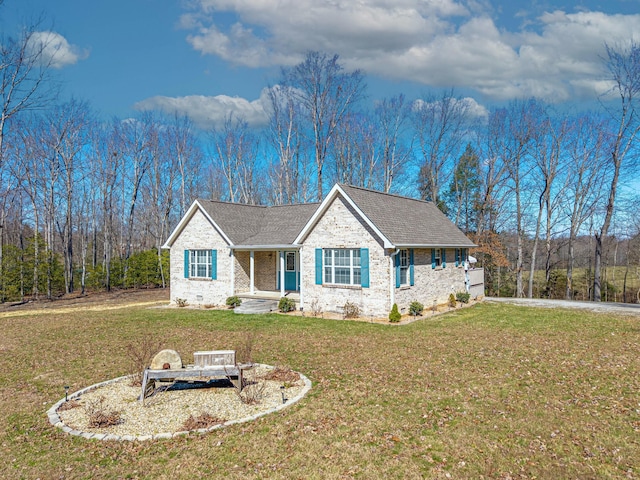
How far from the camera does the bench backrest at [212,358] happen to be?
7766 millimetres

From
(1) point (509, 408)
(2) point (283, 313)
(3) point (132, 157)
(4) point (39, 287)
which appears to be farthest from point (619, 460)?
(3) point (132, 157)

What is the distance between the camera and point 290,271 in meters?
22.1

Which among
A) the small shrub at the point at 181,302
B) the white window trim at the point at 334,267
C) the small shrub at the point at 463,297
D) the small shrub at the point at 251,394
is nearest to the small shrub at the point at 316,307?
the white window trim at the point at 334,267

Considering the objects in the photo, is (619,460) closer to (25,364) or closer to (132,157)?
(25,364)

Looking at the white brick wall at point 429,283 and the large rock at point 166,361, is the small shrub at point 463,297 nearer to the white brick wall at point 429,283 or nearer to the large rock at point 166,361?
the white brick wall at point 429,283

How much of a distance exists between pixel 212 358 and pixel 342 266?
10462 mm

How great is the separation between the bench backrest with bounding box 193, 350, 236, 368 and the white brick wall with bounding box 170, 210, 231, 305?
13637mm

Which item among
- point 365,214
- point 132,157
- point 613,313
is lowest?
point 613,313

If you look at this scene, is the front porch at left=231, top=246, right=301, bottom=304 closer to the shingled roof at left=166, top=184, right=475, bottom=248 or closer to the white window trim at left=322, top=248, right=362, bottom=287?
the shingled roof at left=166, top=184, right=475, bottom=248

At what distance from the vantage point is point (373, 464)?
17.4ft

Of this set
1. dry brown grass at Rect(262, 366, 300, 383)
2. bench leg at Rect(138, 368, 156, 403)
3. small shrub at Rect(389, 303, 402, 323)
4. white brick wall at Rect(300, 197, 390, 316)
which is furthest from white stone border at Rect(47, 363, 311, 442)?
white brick wall at Rect(300, 197, 390, 316)

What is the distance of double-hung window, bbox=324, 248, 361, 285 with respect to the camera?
17453mm

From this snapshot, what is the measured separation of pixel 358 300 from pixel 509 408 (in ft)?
33.5

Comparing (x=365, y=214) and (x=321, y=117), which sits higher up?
(x=321, y=117)
